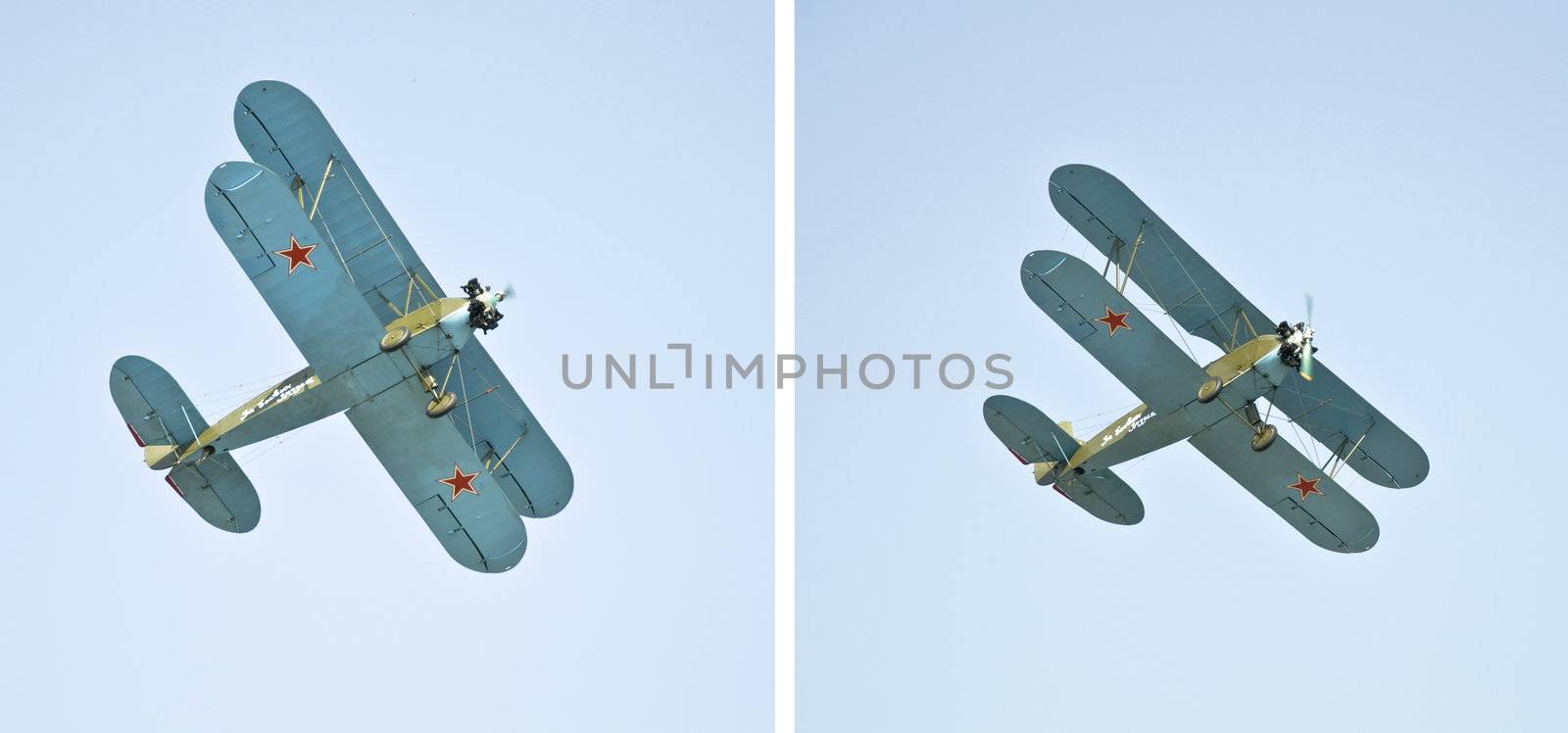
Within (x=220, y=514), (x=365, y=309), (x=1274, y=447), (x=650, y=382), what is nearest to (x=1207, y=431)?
(x=1274, y=447)

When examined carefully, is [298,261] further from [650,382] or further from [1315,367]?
[1315,367]

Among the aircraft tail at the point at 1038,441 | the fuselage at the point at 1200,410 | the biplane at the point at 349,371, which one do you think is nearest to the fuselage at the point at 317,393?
the biplane at the point at 349,371

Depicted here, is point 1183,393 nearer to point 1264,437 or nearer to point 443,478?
point 1264,437

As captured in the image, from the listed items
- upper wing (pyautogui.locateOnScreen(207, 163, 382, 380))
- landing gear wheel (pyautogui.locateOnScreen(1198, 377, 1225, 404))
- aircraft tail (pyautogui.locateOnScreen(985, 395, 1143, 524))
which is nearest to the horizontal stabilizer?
upper wing (pyautogui.locateOnScreen(207, 163, 382, 380))

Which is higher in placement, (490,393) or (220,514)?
(490,393)

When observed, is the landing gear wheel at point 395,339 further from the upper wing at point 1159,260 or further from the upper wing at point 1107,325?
the upper wing at point 1159,260

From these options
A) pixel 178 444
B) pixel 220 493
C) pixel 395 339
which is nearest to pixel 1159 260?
pixel 395 339
